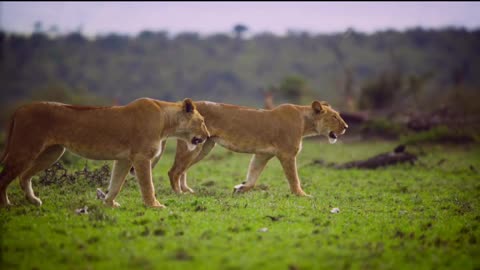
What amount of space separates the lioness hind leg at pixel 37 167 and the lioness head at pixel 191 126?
221 cm

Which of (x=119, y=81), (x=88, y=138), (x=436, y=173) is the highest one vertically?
(x=119, y=81)

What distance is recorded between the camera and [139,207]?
29.3 feet

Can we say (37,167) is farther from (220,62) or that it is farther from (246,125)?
(220,62)

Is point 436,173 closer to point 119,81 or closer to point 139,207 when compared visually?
point 139,207

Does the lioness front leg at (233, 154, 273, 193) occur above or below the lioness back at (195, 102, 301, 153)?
below

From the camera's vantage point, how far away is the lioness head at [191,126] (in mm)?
9766

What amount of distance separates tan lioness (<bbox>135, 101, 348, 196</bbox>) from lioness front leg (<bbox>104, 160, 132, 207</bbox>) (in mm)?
2247

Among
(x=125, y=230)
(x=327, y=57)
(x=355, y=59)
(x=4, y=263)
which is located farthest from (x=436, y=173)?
(x=327, y=57)

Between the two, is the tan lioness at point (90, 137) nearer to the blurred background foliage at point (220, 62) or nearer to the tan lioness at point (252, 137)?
the tan lioness at point (252, 137)

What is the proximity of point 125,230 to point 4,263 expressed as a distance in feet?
5.60

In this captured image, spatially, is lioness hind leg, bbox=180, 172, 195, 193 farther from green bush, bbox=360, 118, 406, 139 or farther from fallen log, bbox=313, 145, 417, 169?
green bush, bbox=360, 118, 406, 139

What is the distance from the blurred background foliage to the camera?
6419 cm

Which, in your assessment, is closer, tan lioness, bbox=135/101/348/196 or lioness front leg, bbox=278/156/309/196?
tan lioness, bbox=135/101/348/196

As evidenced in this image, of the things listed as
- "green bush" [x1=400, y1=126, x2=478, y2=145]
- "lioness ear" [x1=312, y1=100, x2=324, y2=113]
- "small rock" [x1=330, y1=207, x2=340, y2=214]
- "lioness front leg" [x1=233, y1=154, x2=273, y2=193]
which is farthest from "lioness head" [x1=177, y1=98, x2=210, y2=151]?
"green bush" [x1=400, y1=126, x2=478, y2=145]
